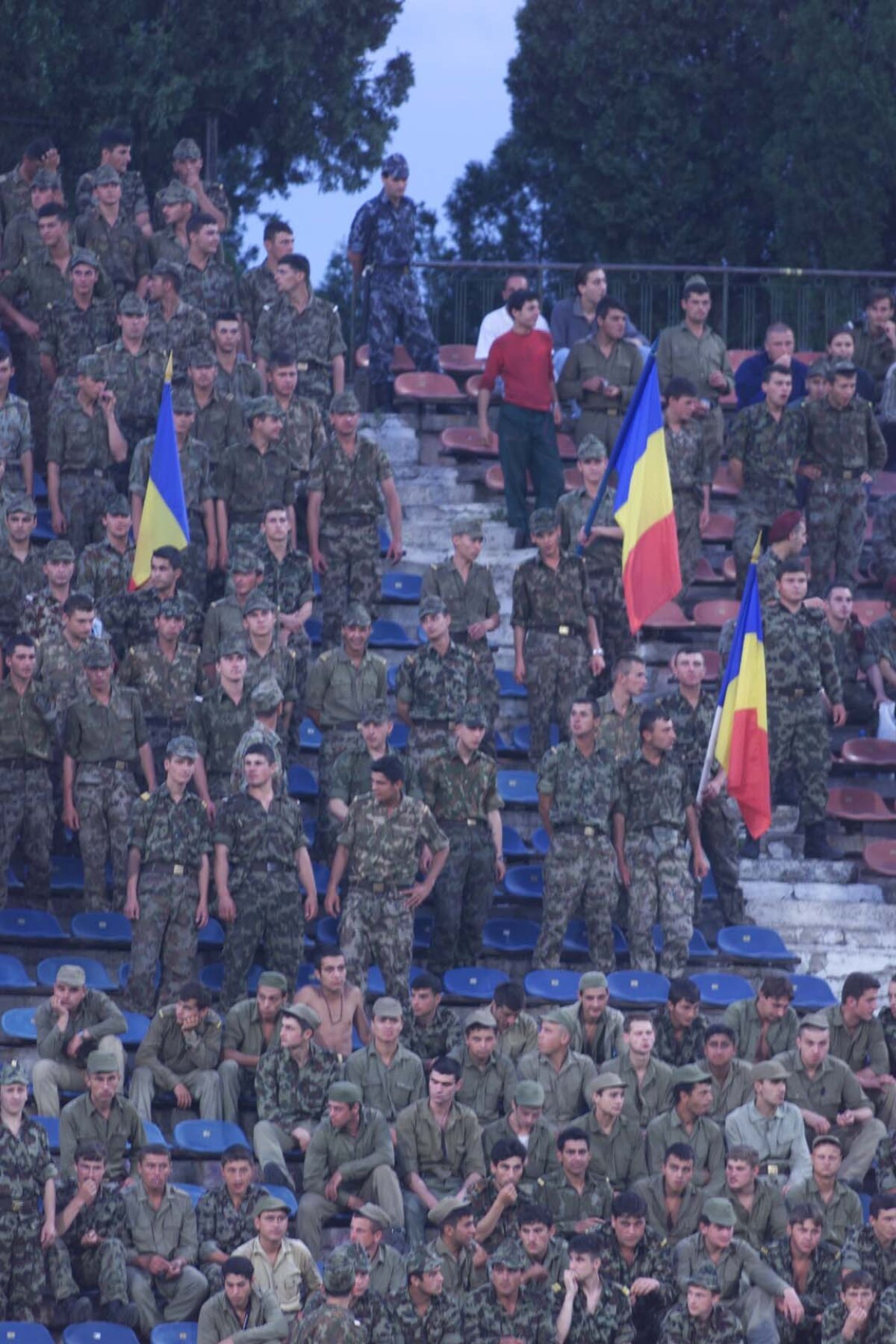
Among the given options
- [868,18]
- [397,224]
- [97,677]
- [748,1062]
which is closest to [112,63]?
[397,224]

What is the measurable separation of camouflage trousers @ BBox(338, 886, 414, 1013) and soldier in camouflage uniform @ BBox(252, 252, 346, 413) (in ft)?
15.2

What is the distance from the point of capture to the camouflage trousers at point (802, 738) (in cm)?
2230

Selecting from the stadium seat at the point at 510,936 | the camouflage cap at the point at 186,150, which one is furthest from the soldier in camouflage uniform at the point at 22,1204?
the camouflage cap at the point at 186,150

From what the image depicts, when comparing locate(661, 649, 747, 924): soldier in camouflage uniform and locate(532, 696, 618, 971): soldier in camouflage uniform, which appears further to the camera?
locate(661, 649, 747, 924): soldier in camouflage uniform

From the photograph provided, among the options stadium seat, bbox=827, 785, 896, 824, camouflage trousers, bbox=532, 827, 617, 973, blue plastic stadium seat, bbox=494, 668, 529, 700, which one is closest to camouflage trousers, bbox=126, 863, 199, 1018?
camouflage trousers, bbox=532, 827, 617, 973

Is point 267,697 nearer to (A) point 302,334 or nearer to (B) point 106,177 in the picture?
(A) point 302,334

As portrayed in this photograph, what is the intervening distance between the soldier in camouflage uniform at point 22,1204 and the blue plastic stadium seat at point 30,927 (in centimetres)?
218

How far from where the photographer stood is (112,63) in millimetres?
28125

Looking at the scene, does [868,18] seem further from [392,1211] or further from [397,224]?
[392,1211]

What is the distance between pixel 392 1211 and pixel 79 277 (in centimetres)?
702

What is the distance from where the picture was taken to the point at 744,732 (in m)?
21.4

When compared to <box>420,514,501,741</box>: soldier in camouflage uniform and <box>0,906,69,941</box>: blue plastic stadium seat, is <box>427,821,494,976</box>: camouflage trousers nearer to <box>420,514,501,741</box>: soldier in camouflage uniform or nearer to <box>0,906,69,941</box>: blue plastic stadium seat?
<box>420,514,501,741</box>: soldier in camouflage uniform

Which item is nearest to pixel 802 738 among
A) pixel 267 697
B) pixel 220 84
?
pixel 267 697

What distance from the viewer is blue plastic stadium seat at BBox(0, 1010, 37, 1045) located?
66.1 ft
